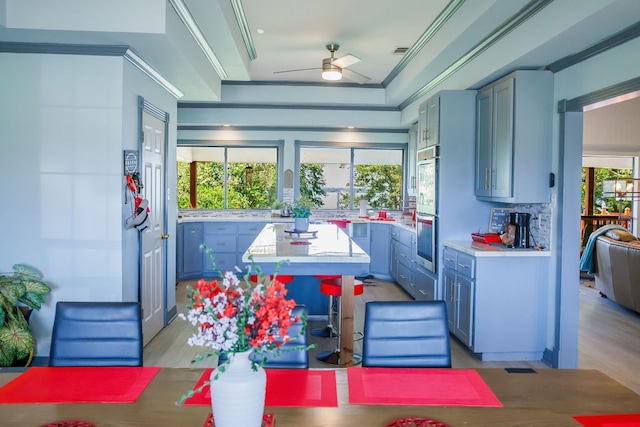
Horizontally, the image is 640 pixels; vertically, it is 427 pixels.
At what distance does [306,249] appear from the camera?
12.2 feet

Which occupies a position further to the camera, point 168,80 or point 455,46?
point 168,80

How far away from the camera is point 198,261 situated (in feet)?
25.1

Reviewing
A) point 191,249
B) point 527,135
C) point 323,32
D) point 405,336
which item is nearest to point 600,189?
point 527,135

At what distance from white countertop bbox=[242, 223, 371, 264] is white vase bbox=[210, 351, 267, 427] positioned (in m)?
1.43

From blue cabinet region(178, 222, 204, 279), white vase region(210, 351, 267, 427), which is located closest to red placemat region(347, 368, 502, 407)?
white vase region(210, 351, 267, 427)

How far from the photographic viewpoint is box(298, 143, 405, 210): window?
831 centimetres

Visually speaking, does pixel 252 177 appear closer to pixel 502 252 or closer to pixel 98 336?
pixel 502 252

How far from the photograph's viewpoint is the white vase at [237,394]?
1.21 m

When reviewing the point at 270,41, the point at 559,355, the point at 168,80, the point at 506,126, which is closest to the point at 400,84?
the point at 270,41

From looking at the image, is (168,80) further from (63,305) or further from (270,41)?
(63,305)

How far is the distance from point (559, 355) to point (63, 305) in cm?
349

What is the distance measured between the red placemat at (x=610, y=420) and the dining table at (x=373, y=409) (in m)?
0.01

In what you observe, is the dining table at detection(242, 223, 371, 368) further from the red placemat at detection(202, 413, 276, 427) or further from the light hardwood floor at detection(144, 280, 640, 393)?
the red placemat at detection(202, 413, 276, 427)

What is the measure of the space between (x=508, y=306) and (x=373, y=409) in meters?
2.92
